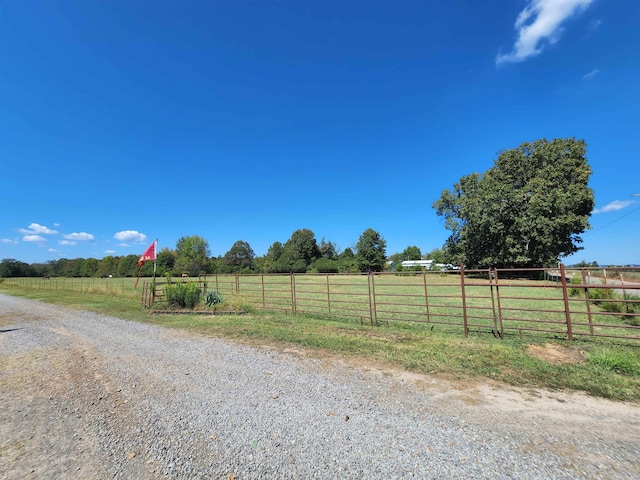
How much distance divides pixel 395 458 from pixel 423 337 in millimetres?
4964

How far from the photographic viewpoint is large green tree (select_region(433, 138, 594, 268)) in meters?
29.8

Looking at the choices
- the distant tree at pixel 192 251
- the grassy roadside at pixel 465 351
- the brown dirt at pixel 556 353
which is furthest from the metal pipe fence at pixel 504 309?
the distant tree at pixel 192 251

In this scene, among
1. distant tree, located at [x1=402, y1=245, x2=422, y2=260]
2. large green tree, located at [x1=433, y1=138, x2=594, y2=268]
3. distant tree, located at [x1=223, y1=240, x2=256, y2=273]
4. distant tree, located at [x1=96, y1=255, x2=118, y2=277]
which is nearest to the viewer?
large green tree, located at [x1=433, y1=138, x2=594, y2=268]

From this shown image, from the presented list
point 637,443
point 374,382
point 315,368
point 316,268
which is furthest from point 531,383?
point 316,268

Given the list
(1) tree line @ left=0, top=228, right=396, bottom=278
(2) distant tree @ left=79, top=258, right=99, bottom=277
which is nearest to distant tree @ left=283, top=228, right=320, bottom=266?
(1) tree line @ left=0, top=228, right=396, bottom=278

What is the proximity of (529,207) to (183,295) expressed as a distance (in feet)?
112

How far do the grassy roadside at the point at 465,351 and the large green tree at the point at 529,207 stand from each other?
94.4ft

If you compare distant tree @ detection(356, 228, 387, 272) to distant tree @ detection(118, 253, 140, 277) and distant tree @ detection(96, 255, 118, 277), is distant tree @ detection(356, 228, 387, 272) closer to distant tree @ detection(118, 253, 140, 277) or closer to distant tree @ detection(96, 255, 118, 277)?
distant tree @ detection(118, 253, 140, 277)

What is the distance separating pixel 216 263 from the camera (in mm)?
86000

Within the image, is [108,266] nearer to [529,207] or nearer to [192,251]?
[192,251]

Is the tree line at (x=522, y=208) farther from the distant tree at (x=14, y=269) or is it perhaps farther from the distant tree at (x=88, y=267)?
the distant tree at (x=14, y=269)

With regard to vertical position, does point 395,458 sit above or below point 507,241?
below

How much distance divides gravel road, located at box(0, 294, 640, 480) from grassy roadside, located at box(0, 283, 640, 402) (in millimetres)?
518

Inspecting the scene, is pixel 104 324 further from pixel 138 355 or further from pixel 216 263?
pixel 216 263
